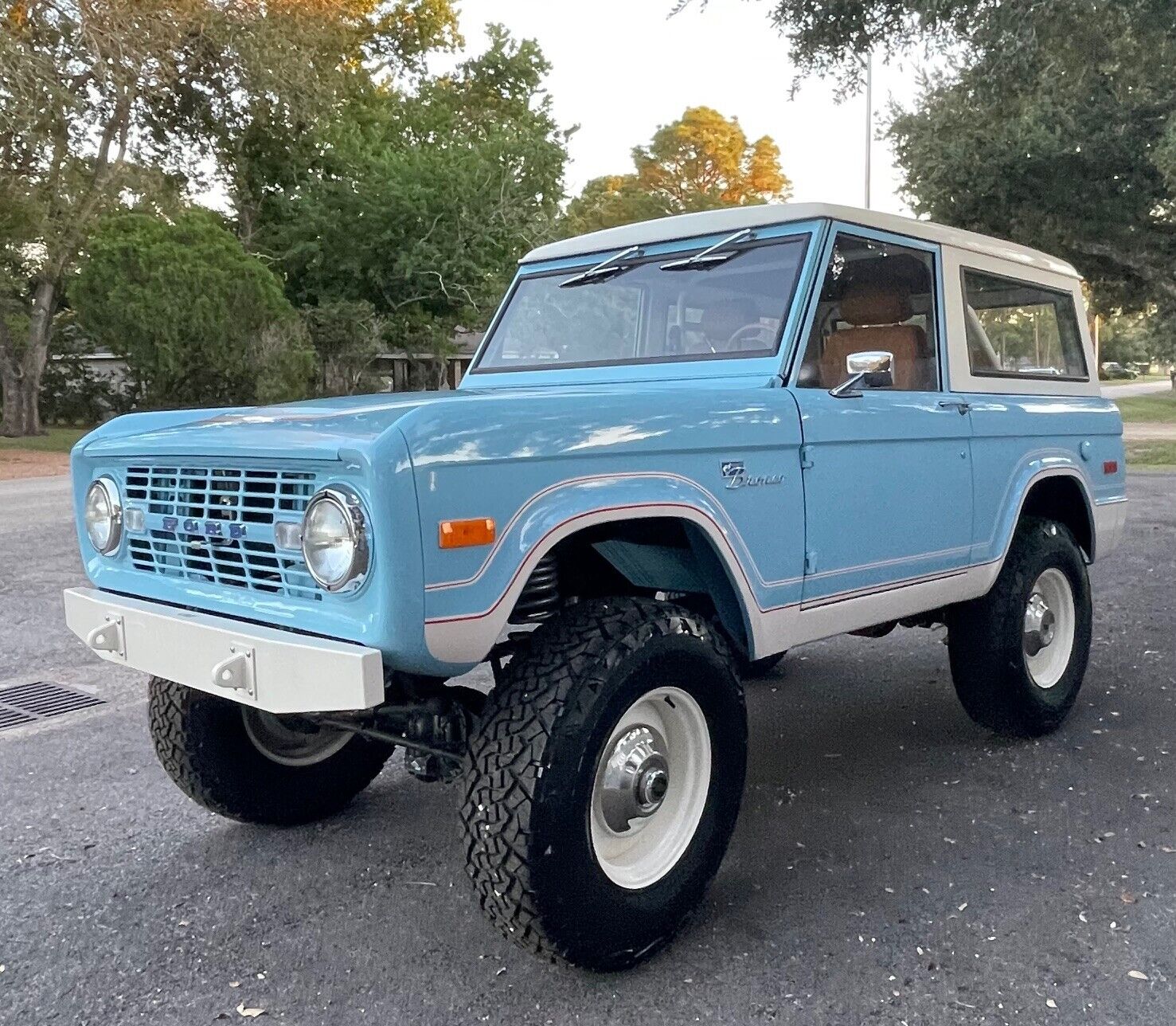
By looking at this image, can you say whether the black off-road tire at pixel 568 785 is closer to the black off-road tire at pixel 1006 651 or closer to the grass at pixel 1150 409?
the black off-road tire at pixel 1006 651

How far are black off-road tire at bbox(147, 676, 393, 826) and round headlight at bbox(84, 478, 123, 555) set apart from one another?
530 mm

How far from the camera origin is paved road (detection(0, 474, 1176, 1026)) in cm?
263

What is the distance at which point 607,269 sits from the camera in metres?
4.04

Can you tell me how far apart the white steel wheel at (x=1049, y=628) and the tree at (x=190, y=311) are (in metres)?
22.0

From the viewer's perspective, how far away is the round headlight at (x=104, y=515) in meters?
3.14

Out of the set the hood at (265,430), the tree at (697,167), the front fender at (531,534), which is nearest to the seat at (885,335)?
the front fender at (531,534)

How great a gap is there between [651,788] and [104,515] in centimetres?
174

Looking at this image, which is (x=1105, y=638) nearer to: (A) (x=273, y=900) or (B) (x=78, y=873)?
(A) (x=273, y=900)

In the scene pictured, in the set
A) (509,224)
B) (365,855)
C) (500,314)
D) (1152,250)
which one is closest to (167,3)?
(509,224)

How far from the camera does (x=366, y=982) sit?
107 inches

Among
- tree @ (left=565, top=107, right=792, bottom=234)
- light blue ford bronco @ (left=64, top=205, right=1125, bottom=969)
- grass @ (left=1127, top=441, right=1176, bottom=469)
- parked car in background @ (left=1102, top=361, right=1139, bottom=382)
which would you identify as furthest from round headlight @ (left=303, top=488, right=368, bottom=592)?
parked car in background @ (left=1102, top=361, right=1139, bottom=382)

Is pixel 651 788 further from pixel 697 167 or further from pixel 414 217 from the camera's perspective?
pixel 697 167

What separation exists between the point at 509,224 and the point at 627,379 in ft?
80.7

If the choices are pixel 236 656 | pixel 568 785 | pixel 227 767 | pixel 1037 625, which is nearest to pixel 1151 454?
pixel 1037 625
